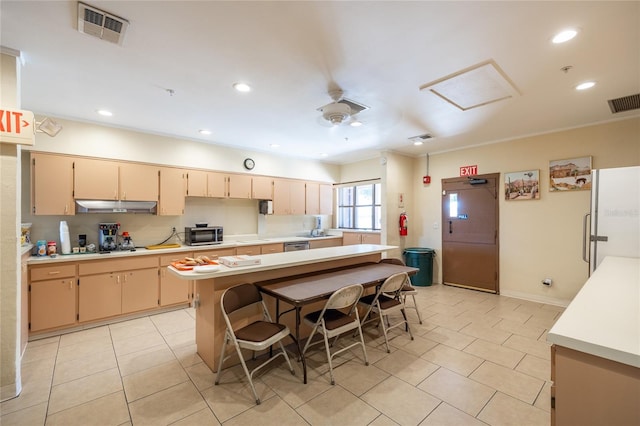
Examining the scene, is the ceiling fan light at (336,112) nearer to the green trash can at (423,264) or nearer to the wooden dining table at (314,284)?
the wooden dining table at (314,284)

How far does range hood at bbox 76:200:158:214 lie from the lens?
3.70 metres

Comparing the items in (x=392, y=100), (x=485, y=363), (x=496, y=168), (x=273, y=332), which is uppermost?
(x=392, y=100)

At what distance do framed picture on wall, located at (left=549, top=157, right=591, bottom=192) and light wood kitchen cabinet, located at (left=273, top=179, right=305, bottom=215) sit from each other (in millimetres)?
4524

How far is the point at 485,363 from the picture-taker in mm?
2682

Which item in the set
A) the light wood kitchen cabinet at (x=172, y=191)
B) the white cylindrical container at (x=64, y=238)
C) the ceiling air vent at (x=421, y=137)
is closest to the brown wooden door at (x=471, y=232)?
the ceiling air vent at (x=421, y=137)

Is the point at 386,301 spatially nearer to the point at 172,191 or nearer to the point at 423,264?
the point at 423,264

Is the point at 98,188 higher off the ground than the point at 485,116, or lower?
lower

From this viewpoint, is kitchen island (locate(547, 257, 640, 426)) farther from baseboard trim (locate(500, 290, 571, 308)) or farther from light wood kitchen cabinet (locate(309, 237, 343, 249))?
light wood kitchen cabinet (locate(309, 237, 343, 249))

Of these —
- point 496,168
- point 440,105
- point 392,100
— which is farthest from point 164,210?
point 496,168

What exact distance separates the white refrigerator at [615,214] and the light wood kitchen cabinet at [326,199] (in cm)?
465

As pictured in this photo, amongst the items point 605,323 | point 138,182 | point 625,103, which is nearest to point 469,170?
point 625,103

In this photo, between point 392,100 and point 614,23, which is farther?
point 392,100

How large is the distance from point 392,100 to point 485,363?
9.60ft

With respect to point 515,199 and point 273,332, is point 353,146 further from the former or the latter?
point 273,332
